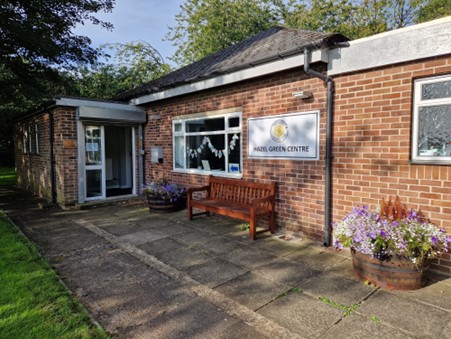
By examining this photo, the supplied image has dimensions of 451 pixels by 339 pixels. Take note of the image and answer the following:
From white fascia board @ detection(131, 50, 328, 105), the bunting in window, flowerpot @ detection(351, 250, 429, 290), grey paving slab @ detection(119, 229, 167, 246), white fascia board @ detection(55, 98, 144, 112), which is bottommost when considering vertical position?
grey paving slab @ detection(119, 229, 167, 246)

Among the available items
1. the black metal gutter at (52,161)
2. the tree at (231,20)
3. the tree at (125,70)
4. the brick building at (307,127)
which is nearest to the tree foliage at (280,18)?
the tree at (231,20)

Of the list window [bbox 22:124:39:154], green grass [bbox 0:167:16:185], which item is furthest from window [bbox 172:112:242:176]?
green grass [bbox 0:167:16:185]

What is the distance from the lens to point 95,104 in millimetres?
8164

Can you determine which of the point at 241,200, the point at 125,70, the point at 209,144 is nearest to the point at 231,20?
the point at 125,70

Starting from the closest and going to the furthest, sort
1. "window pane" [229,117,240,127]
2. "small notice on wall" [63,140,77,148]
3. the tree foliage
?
"window pane" [229,117,240,127] → "small notice on wall" [63,140,77,148] → the tree foliage

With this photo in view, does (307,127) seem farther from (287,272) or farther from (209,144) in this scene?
(209,144)

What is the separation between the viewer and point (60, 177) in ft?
26.1

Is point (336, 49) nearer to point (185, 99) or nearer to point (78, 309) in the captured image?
point (185, 99)

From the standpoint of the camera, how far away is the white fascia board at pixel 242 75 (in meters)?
4.80

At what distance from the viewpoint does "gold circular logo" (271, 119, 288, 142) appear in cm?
538

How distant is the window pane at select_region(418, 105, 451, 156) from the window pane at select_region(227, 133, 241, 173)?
11.3 feet

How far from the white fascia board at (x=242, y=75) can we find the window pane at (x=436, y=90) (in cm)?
150

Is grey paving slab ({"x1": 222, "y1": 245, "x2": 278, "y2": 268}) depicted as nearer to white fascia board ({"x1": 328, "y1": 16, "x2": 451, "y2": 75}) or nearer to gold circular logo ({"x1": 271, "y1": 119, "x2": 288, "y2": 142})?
gold circular logo ({"x1": 271, "y1": 119, "x2": 288, "y2": 142})

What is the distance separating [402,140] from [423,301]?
2024 millimetres
